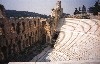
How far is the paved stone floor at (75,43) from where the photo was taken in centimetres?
2370

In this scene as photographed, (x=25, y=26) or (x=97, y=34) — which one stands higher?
(x=25, y=26)

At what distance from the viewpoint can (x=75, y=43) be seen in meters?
27.9

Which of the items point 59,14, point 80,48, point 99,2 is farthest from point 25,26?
point 99,2

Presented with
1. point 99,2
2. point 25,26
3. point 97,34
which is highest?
point 99,2

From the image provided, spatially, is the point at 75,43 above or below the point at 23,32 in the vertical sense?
below

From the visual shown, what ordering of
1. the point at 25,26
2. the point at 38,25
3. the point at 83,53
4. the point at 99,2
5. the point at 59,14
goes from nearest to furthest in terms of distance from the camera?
the point at 83,53 → the point at 25,26 → the point at 38,25 → the point at 59,14 → the point at 99,2

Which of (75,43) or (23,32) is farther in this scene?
(23,32)

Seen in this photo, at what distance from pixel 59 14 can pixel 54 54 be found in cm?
1588

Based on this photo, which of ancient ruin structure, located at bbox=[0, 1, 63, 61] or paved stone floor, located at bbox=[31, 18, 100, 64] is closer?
ancient ruin structure, located at bbox=[0, 1, 63, 61]

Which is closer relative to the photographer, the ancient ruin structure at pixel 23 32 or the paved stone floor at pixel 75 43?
the ancient ruin structure at pixel 23 32

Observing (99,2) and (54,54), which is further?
(99,2)

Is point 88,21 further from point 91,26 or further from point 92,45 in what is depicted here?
point 92,45

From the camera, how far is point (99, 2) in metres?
52.1

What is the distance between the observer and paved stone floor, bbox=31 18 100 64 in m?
23.7
